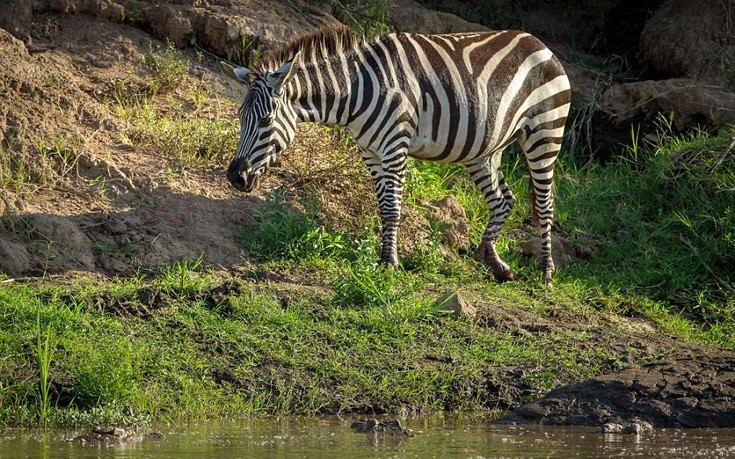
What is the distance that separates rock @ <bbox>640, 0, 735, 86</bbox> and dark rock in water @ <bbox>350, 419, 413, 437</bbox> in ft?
26.1

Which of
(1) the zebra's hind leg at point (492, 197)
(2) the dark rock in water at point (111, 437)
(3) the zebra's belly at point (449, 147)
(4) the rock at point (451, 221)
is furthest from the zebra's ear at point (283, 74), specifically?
(2) the dark rock in water at point (111, 437)

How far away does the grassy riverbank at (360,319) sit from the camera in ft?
22.4

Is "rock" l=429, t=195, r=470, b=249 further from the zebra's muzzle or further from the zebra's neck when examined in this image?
the zebra's muzzle

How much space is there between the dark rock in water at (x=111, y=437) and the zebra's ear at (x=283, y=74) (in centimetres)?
369

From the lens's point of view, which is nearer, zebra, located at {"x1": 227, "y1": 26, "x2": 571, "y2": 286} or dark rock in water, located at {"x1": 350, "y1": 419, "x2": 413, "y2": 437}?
dark rock in water, located at {"x1": 350, "y1": 419, "x2": 413, "y2": 437}

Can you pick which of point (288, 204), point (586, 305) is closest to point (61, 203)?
point (288, 204)

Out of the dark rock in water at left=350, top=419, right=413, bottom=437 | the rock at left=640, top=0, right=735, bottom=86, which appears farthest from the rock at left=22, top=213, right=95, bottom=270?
the rock at left=640, top=0, right=735, bottom=86

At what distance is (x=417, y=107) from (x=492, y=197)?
4.26 feet

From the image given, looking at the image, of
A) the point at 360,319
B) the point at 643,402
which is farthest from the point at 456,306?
the point at 643,402

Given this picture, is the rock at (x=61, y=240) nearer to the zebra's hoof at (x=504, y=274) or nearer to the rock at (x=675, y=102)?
the zebra's hoof at (x=504, y=274)

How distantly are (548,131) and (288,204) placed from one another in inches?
96.5

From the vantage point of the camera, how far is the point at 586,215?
37.8 feet

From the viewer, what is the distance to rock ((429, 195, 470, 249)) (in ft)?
33.7

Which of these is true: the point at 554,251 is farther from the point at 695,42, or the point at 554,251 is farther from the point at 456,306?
the point at 695,42
